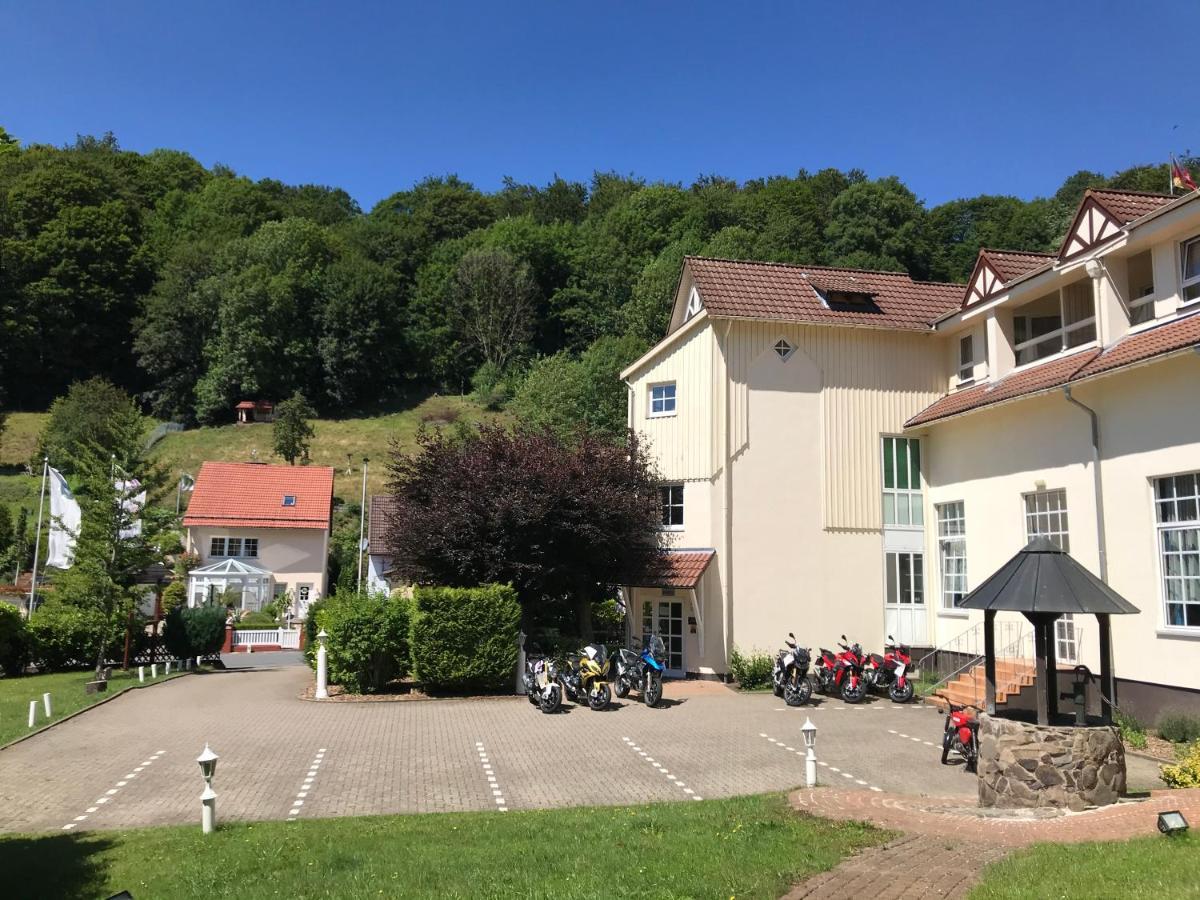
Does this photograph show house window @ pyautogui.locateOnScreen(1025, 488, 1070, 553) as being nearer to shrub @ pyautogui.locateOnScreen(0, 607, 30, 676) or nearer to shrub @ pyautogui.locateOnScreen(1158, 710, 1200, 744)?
shrub @ pyautogui.locateOnScreen(1158, 710, 1200, 744)

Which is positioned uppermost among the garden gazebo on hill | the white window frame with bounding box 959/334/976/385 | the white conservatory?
the white window frame with bounding box 959/334/976/385

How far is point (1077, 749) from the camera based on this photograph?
8.84 metres

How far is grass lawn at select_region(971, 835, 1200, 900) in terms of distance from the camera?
213 inches

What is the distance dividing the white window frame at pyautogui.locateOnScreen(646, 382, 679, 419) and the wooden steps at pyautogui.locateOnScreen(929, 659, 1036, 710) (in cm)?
958

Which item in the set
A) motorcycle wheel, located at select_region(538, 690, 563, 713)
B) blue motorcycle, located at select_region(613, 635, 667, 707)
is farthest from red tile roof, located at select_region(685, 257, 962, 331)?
motorcycle wheel, located at select_region(538, 690, 563, 713)

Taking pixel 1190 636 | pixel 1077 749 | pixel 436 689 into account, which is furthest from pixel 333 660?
pixel 1190 636

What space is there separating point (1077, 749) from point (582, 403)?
3656 centimetres

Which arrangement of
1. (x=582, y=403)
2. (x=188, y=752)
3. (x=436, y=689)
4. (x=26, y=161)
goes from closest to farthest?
(x=188, y=752) → (x=436, y=689) → (x=582, y=403) → (x=26, y=161)

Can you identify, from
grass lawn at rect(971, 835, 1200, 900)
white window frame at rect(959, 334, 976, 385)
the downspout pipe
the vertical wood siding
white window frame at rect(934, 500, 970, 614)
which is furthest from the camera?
the vertical wood siding

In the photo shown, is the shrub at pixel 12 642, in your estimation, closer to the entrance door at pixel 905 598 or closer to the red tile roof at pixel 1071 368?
the entrance door at pixel 905 598

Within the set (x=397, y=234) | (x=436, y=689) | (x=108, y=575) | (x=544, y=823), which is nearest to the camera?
Result: (x=544, y=823)

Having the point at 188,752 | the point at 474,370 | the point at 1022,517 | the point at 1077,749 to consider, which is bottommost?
the point at 188,752

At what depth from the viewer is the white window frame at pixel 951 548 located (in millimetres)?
20281

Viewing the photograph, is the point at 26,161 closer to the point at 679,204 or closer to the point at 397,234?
the point at 397,234
